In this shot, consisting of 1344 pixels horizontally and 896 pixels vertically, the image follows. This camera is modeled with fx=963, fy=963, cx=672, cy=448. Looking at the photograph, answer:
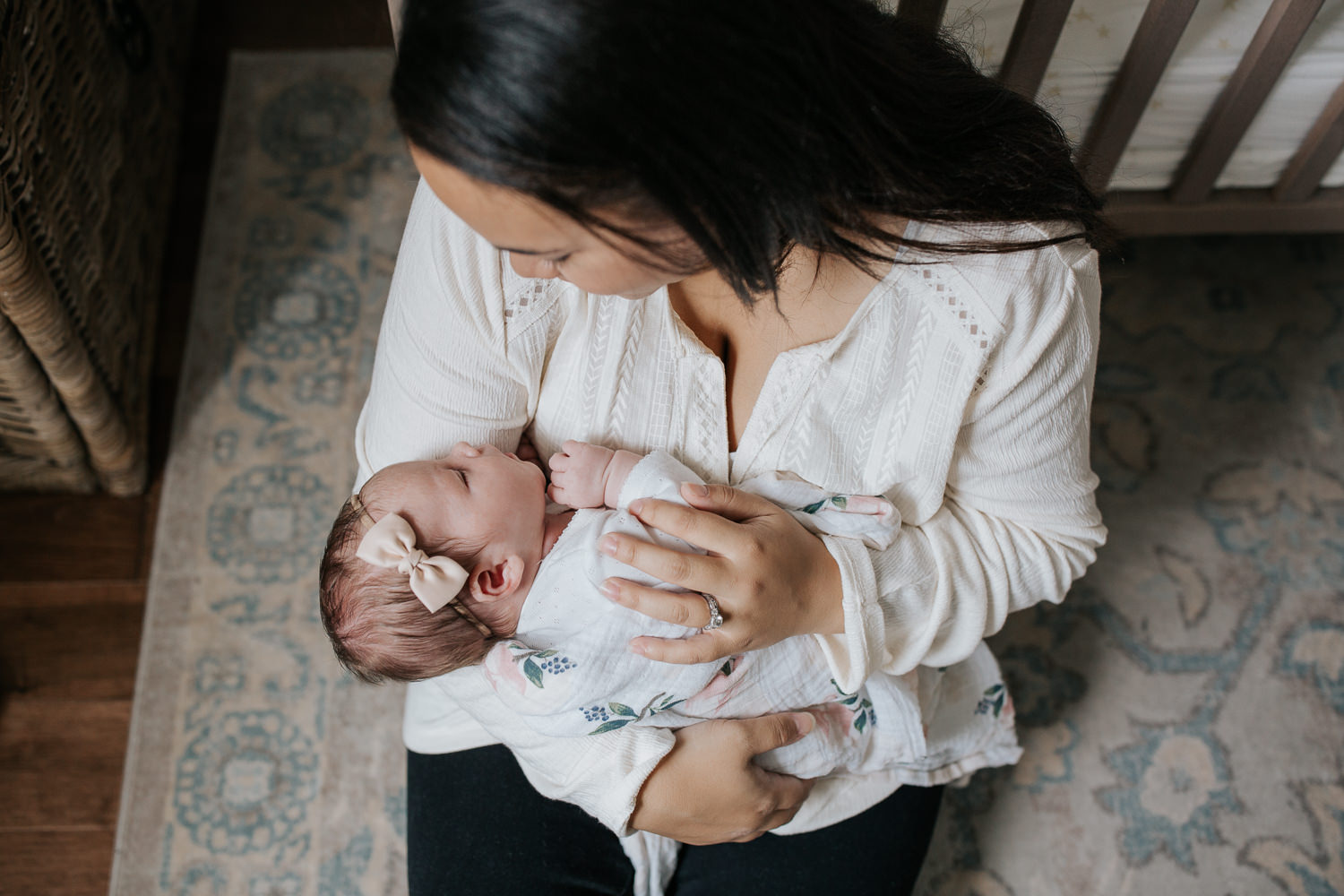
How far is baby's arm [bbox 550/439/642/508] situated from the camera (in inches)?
35.1

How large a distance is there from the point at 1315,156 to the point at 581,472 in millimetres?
1105

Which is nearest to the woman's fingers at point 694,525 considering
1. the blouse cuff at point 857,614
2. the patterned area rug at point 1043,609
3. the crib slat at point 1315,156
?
the blouse cuff at point 857,614

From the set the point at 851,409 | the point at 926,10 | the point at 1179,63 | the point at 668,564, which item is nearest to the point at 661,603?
the point at 668,564

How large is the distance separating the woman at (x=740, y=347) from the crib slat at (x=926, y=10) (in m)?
0.33

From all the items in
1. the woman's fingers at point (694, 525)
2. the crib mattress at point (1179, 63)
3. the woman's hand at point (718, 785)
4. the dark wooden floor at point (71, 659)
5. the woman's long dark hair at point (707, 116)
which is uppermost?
the woman's long dark hair at point (707, 116)

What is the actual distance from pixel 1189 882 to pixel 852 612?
2.74ft

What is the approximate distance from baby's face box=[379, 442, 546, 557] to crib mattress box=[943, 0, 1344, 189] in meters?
0.69

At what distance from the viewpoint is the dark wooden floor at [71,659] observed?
1.33 m

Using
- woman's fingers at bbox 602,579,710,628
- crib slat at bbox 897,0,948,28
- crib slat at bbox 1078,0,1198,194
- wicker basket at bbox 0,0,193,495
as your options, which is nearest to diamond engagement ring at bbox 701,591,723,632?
woman's fingers at bbox 602,579,710,628

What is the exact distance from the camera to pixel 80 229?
131 cm

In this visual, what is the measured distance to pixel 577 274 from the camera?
0.69m

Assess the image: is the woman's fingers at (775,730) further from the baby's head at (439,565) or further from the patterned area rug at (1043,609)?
the patterned area rug at (1043,609)

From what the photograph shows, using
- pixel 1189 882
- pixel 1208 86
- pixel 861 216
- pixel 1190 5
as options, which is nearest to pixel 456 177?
pixel 861 216

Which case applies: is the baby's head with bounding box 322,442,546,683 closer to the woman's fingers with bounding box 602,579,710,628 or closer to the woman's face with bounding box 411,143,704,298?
the woman's fingers with bounding box 602,579,710,628
